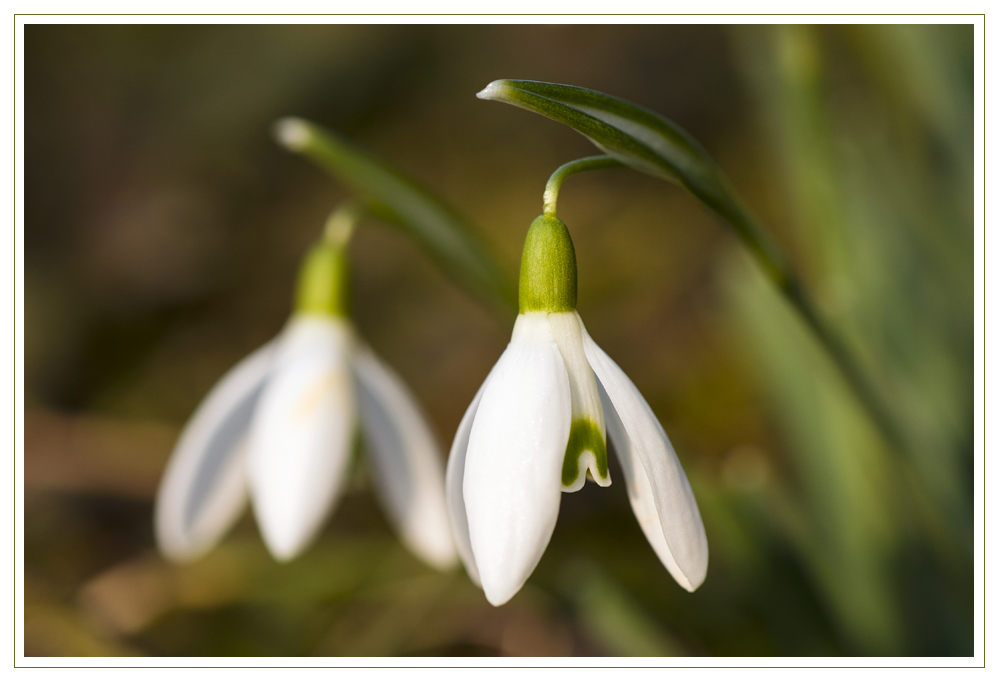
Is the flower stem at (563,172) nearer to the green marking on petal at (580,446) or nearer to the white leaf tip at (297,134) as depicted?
the green marking on petal at (580,446)

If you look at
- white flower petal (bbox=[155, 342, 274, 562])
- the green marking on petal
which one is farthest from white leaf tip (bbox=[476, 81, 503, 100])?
white flower petal (bbox=[155, 342, 274, 562])

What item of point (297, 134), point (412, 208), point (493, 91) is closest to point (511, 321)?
point (412, 208)

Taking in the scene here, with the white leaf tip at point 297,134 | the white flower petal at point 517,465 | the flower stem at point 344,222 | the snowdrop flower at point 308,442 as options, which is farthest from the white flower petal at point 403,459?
the white flower petal at point 517,465

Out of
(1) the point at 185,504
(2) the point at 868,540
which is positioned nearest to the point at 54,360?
(1) the point at 185,504

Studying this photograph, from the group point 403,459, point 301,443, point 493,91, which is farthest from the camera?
point 403,459

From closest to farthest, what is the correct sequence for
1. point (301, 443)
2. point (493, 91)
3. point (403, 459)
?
point (493, 91)
point (301, 443)
point (403, 459)

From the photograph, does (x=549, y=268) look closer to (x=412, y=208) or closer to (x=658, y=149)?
(x=658, y=149)

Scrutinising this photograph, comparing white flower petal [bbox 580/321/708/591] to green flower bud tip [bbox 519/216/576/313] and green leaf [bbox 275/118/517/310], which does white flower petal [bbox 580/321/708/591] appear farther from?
green leaf [bbox 275/118/517/310]
